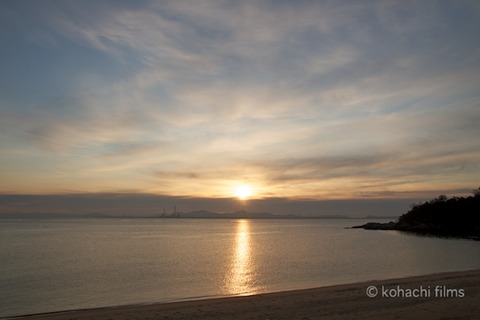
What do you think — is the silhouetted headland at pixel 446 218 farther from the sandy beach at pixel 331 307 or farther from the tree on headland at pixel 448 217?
the sandy beach at pixel 331 307

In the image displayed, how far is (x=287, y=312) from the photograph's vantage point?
17.5 m

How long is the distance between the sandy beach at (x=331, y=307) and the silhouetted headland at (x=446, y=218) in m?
92.7

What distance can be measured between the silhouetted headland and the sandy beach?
304 feet

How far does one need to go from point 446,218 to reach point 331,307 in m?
121

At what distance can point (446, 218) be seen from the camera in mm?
120688

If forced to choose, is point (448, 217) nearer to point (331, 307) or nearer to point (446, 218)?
point (446, 218)

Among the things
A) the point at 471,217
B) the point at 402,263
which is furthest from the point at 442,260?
the point at 471,217

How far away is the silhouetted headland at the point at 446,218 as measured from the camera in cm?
10944

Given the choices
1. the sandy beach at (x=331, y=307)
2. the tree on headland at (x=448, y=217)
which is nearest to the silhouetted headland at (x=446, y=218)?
the tree on headland at (x=448, y=217)

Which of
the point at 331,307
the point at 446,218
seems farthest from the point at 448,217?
the point at 331,307

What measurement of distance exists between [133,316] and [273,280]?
17575 millimetres

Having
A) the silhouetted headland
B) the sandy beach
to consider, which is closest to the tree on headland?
the silhouetted headland

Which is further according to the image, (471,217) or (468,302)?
(471,217)

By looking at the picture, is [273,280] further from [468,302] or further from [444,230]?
[444,230]
